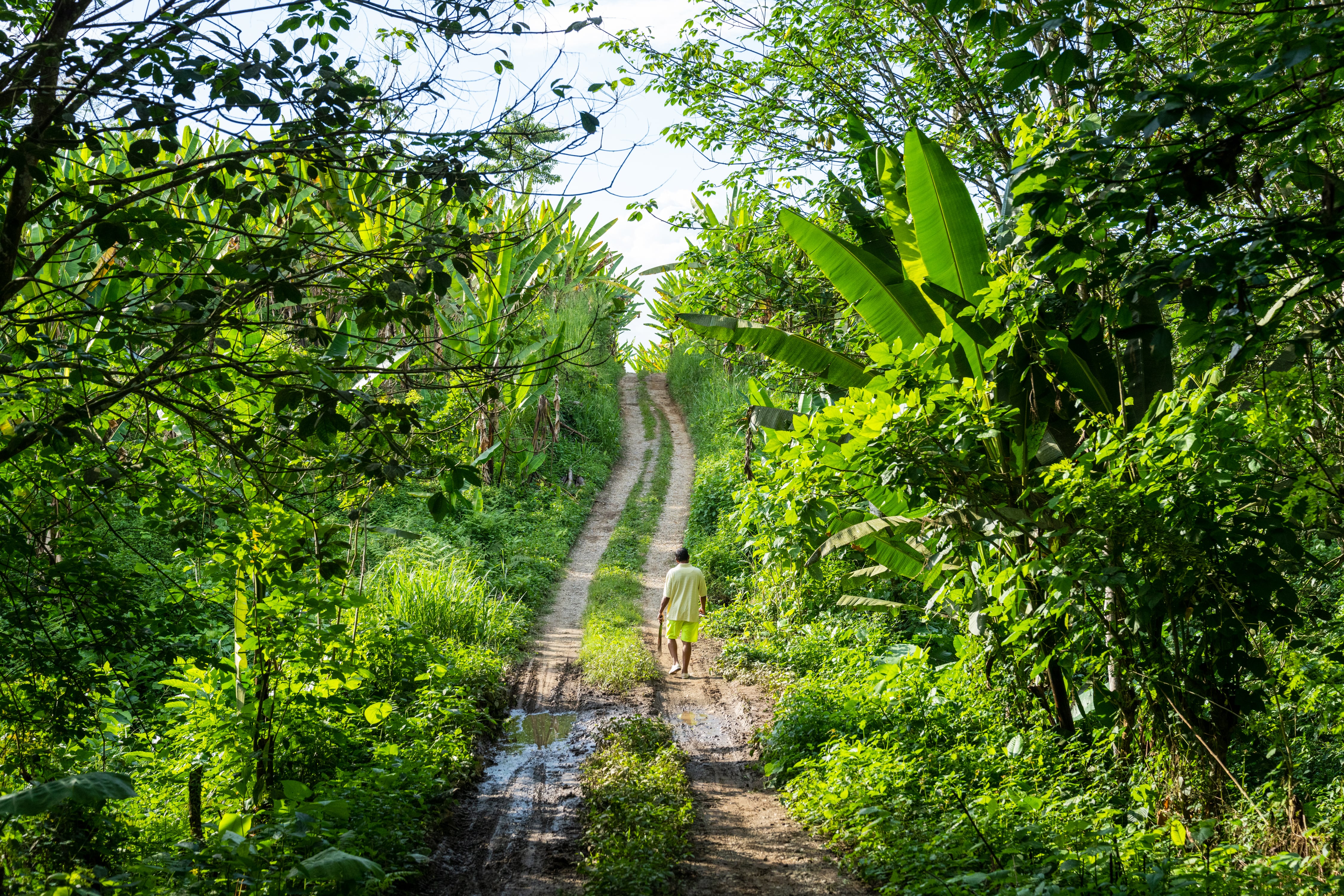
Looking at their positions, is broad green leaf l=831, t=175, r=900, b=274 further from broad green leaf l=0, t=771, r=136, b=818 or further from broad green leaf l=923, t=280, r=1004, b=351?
broad green leaf l=0, t=771, r=136, b=818

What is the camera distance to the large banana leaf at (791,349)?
6.54 meters

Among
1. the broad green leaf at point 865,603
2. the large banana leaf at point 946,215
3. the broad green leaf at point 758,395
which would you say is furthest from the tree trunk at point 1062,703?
Result: the broad green leaf at point 758,395

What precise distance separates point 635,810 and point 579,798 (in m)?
0.80


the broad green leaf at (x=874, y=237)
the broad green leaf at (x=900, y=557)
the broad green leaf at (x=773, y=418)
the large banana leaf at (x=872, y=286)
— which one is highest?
the broad green leaf at (x=874, y=237)

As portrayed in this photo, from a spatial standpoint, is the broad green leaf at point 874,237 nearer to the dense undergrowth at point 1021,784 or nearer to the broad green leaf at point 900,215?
the broad green leaf at point 900,215

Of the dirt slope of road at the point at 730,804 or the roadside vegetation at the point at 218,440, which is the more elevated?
the roadside vegetation at the point at 218,440

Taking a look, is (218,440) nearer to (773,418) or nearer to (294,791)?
(294,791)

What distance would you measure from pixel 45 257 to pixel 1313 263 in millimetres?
4473

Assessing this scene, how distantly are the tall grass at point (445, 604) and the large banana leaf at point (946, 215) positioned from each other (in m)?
5.99

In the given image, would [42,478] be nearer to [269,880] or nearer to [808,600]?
[269,880]

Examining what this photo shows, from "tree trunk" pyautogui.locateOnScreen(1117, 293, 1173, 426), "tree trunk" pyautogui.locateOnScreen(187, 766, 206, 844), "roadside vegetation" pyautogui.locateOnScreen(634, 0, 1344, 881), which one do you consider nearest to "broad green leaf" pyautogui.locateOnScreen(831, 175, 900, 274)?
"roadside vegetation" pyautogui.locateOnScreen(634, 0, 1344, 881)

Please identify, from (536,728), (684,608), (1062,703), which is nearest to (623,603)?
(684,608)

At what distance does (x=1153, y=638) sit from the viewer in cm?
474

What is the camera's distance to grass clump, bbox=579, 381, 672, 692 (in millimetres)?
9047
